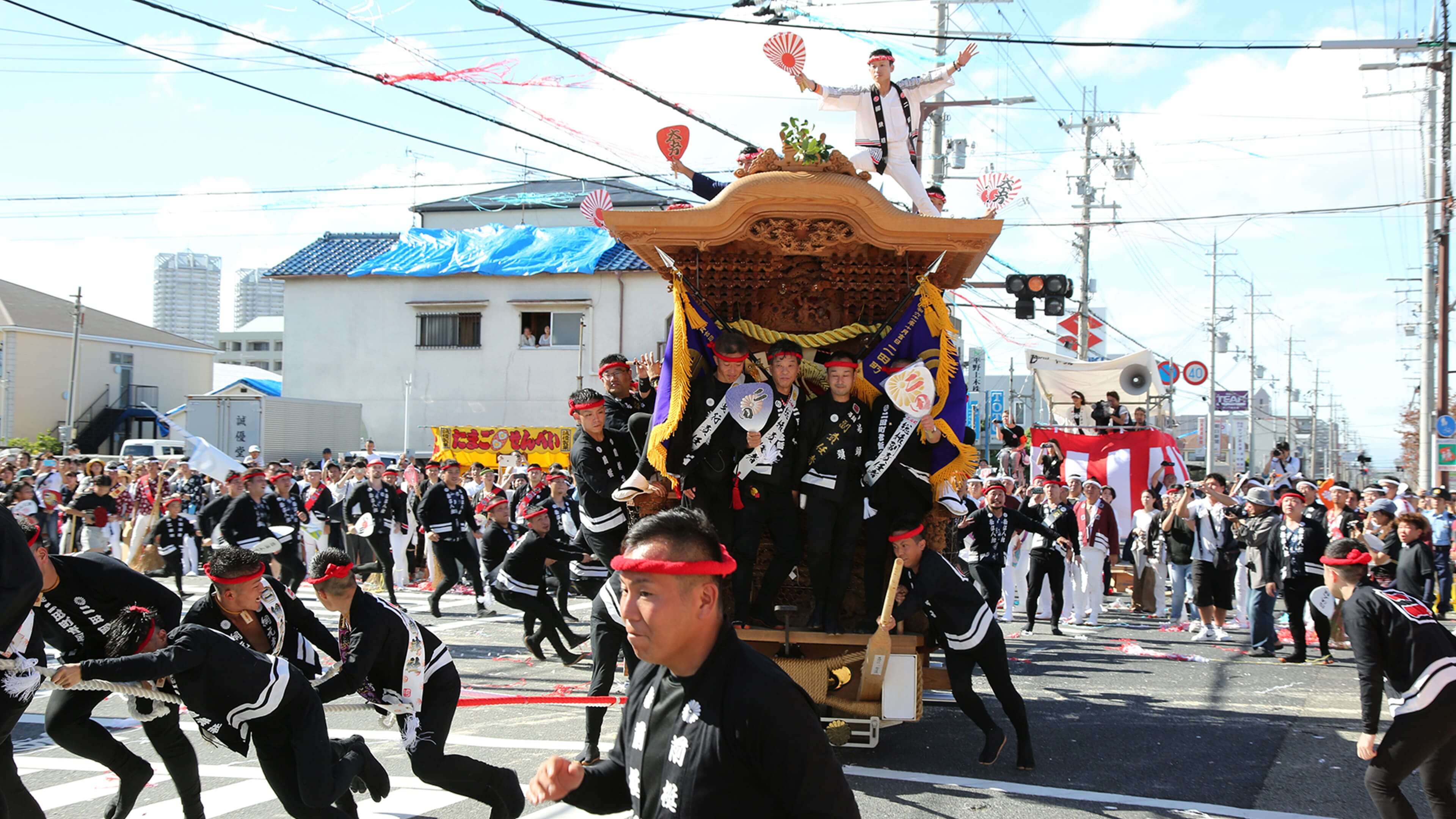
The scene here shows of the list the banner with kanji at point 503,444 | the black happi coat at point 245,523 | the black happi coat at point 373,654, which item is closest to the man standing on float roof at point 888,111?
the black happi coat at point 373,654

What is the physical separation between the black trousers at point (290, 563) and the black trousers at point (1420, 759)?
10185 mm

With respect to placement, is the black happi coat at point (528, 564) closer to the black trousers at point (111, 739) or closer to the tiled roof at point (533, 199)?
the black trousers at point (111, 739)

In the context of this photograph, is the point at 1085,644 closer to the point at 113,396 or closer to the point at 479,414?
the point at 479,414

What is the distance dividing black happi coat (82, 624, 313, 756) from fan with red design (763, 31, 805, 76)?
19.7 feet

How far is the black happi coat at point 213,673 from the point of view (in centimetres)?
465

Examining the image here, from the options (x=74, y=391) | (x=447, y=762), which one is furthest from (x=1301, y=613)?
(x=74, y=391)

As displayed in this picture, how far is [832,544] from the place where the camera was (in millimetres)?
7461

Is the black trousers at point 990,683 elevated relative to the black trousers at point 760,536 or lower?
lower

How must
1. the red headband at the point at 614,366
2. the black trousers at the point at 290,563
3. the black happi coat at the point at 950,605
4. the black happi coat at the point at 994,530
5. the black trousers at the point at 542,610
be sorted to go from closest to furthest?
the black happi coat at the point at 950,605
the red headband at the point at 614,366
the black trousers at the point at 542,610
the black happi coat at the point at 994,530
the black trousers at the point at 290,563

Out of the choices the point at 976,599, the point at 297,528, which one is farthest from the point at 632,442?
the point at 297,528

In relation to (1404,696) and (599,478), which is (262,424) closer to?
(599,478)

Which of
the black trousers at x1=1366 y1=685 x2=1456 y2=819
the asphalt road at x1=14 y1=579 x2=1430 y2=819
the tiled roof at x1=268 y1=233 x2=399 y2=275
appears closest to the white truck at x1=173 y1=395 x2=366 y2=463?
the tiled roof at x1=268 y1=233 x2=399 y2=275

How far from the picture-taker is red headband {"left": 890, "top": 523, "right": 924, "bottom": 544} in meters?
7.12

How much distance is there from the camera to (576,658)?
1079 centimetres
